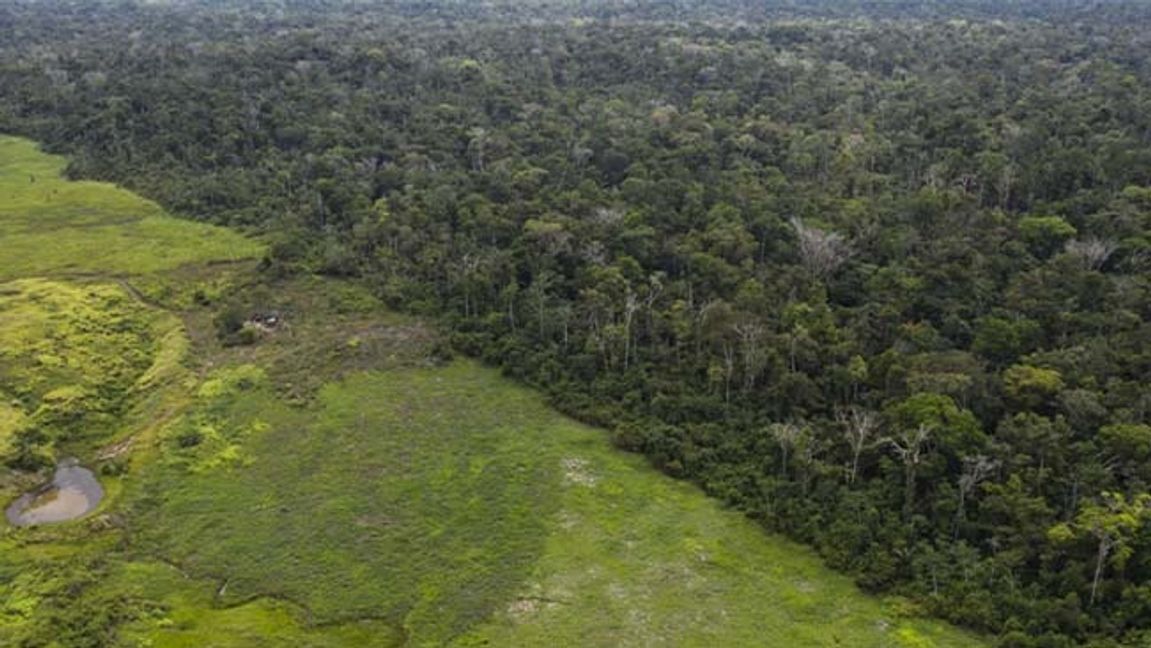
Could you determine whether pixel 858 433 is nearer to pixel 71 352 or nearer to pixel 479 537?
pixel 479 537

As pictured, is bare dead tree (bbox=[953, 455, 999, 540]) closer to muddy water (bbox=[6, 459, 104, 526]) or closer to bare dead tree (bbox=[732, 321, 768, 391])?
bare dead tree (bbox=[732, 321, 768, 391])

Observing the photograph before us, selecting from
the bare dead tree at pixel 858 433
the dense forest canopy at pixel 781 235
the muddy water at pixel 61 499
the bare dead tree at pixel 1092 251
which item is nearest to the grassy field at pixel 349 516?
the muddy water at pixel 61 499

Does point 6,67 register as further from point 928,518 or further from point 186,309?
point 928,518

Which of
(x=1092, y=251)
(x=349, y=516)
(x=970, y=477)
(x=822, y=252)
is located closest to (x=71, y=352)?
(x=349, y=516)

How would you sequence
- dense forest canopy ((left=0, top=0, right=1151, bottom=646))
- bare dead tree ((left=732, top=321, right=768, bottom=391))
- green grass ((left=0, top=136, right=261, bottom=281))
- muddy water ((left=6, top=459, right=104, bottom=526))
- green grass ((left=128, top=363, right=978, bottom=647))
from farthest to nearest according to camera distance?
green grass ((left=0, top=136, right=261, bottom=281))
bare dead tree ((left=732, top=321, right=768, bottom=391))
muddy water ((left=6, top=459, right=104, bottom=526))
dense forest canopy ((left=0, top=0, right=1151, bottom=646))
green grass ((left=128, top=363, right=978, bottom=647))

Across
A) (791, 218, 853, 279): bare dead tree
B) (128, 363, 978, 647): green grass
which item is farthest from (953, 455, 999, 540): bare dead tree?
(791, 218, 853, 279): bare dead tree
